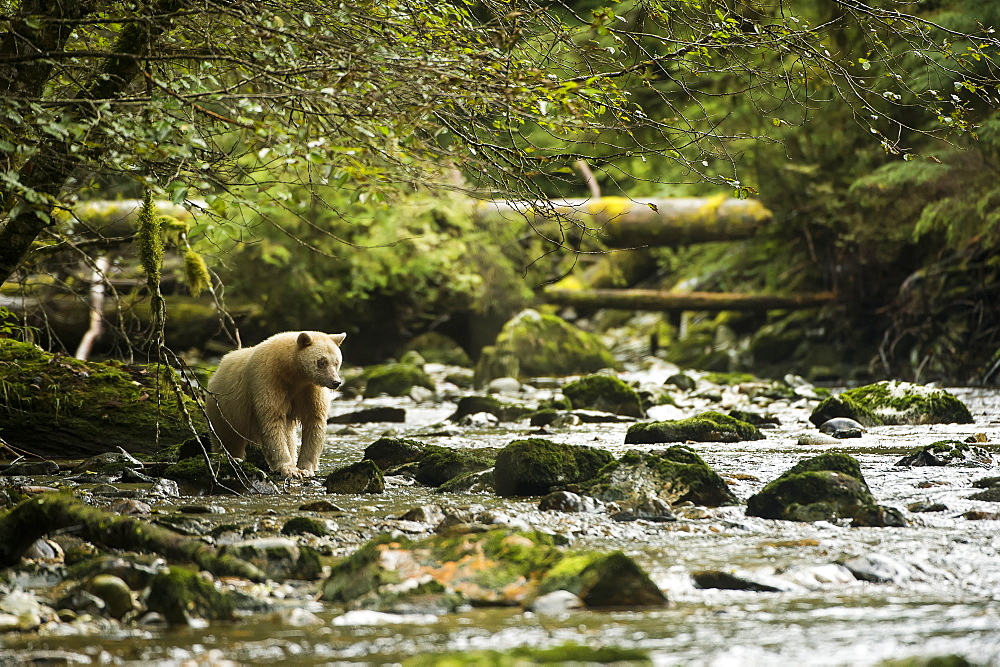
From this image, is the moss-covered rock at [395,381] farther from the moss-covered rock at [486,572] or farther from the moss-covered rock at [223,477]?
the moss-covered rock at [486,572]

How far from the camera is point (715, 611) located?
3455mm

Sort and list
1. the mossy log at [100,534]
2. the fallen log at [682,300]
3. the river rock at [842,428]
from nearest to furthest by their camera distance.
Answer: the mossy log at [100,534] → the river rock at [842,428] → the fallen log at [682,300]

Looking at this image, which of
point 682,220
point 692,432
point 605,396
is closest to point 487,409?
point 605,396

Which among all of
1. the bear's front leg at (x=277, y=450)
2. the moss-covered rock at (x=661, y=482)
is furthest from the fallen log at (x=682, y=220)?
the moss-covered rock at (x=661, y=482)

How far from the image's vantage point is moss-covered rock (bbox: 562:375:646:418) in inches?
460

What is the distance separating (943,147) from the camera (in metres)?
12.9

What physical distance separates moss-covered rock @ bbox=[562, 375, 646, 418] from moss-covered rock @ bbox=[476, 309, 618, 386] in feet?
14.1

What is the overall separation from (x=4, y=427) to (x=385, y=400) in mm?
7005

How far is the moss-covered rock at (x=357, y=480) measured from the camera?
636 centimetres

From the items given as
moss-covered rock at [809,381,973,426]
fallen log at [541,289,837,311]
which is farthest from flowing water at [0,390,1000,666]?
fallen log at [541,289,837,311]

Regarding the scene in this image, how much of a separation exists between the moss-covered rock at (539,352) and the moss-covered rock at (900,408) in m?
7.21

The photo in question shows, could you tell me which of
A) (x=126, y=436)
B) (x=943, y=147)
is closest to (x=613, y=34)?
(x=126, y=436)

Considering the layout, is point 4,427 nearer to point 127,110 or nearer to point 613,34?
point 127,110

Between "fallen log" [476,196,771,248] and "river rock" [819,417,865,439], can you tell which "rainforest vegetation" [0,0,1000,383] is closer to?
"fallen log" [476,196,771,248]
